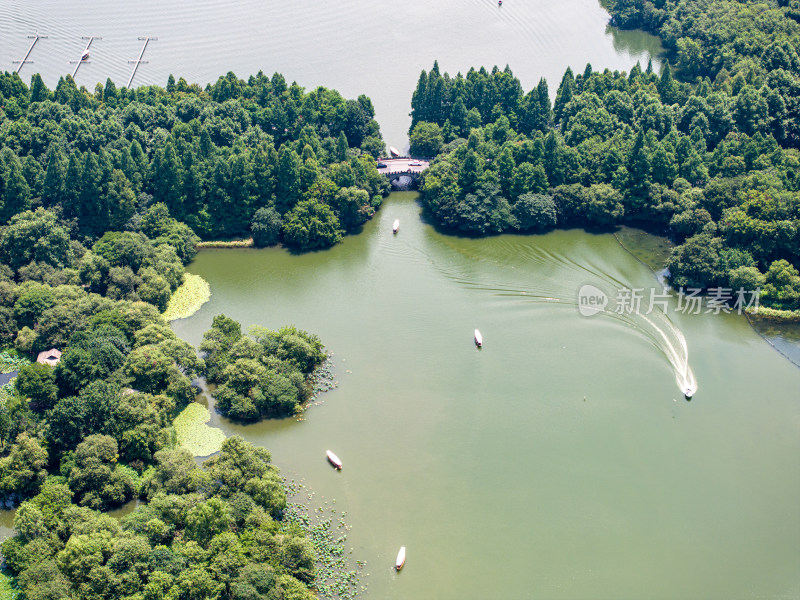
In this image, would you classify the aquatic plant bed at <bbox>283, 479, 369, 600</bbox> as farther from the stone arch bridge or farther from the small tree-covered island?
the stone arch bridge

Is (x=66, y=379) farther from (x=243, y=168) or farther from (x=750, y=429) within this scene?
(x=750, y=429)

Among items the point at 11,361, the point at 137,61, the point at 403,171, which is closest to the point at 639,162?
the point at 403,171

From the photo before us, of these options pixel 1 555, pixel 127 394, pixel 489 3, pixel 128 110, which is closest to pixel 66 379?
pixel 127 394

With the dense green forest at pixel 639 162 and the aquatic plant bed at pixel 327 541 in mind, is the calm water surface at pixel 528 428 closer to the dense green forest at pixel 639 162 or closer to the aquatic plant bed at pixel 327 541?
the aquatic plant bed at pixel 327 541

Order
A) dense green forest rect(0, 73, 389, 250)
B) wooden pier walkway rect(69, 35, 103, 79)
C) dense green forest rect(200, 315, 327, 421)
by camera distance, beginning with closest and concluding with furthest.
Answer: dense green forest rect(200, 315, 327, 421)
dense green forest rect(0, 73, 389, 250)
wooden pier walkway rect(69, 35, 103, 79)

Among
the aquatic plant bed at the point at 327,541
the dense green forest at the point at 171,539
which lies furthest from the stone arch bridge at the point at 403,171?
the dense green forest at the point at 171,539

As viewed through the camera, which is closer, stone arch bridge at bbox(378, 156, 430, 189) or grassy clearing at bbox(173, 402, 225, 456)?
grassy clearing at bbox(173, 402, 225, 456)

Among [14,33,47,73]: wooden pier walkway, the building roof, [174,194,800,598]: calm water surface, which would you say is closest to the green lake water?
[174,194,800,598]: calm water surface
